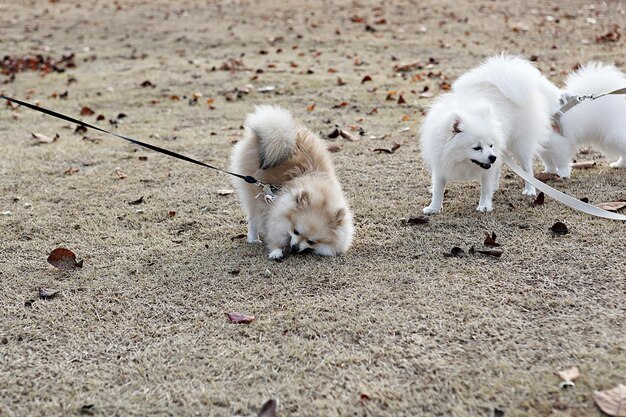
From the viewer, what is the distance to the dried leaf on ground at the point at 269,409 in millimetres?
2404

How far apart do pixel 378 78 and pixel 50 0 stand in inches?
459

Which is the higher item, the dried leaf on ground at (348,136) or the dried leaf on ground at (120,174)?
the dried leaf on ground at (348,136)

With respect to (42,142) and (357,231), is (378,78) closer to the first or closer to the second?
(42,142)

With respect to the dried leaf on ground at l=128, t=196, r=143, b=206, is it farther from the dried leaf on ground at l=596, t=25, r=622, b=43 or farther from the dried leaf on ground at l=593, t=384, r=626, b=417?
the dried leaf on ground at l=596, t=25, r=622, b=43

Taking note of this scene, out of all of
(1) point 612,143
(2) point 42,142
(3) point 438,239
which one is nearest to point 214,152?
(2) point 42,142

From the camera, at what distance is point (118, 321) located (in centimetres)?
319

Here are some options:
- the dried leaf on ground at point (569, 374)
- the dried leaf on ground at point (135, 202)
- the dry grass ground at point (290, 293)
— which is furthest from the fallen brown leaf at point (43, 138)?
the dried leaf on ground at point (569, 374)

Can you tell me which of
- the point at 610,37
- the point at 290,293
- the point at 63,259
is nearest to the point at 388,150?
the point at 290,293

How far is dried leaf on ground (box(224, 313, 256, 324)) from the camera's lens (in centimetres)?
310

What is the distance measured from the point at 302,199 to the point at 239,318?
38.6 inches

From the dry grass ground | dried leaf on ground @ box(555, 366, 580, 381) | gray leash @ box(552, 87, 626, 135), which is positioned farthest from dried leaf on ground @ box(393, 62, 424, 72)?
dried leaf on ground @ box(555, 366, 580, 381)

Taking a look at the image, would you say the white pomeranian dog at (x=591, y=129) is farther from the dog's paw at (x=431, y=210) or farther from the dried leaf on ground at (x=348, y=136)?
the dried leaf on ground at (x=348, y=136)

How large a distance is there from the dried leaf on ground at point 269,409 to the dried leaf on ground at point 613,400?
120 cm

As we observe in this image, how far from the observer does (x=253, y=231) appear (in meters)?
4.22
